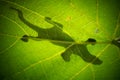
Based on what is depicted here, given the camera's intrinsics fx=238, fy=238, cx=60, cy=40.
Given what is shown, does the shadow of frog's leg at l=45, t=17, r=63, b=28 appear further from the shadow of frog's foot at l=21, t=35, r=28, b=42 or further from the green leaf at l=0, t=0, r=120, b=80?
the shadow of frog's foot at l=21, t=35, r=28, b=42

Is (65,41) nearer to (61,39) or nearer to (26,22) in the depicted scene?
(61,39)

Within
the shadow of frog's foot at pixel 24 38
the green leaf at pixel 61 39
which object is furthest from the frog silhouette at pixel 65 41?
the shadow of frog's foot at pixel 24 38

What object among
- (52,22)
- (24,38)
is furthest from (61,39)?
(24,38)

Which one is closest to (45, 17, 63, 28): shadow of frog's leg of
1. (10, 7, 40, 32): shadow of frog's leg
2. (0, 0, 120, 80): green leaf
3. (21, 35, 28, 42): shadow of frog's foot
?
(0, 0, 120, 80): green leaf

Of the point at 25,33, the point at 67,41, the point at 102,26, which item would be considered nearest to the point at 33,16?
the point at 25,33

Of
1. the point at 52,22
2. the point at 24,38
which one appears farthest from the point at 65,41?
the point at 24,38

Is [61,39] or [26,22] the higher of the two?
[26,22]

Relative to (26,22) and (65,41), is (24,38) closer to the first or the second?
(26,22)

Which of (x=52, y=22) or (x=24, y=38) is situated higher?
(x=52, y=22)

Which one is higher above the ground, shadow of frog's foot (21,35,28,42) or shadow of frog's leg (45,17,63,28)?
shadow of frog's leg (45,17,63,28)
